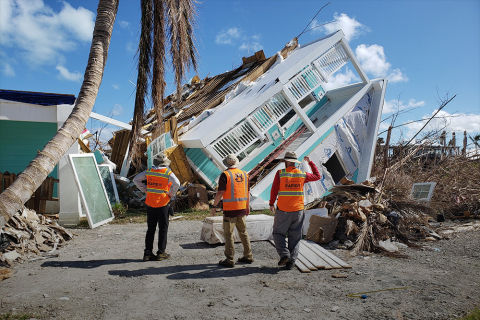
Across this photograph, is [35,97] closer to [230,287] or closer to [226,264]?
[226,264]

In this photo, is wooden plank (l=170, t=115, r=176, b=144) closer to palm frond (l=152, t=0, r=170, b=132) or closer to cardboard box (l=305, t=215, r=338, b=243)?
palm frond (l=152, t=0, r=170, b=132)

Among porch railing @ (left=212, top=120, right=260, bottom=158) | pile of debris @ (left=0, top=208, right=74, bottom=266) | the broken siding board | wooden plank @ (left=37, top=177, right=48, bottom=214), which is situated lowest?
pile of debris @ (left=0, top=208, right=74, bottom=266)

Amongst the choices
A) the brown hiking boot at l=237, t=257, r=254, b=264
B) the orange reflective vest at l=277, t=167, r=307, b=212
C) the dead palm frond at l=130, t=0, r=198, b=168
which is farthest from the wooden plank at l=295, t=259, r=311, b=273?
the dead palm frond at l=130, t=0, r=198, b=168

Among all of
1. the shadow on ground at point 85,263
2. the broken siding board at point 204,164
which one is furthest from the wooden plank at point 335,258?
the broken siding board at point 204,164

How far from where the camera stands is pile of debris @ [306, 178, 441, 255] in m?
6.47

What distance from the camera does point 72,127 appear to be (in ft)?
18.2

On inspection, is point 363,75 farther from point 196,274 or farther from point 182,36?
point 196,274

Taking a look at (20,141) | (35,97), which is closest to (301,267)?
(35,97)

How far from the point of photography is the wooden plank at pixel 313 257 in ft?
17.2

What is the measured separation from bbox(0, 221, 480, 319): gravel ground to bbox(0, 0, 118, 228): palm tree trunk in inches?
43.6

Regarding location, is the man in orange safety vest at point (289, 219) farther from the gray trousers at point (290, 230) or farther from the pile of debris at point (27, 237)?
the pile of debris at point (27, 237)

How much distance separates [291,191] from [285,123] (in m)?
6.88

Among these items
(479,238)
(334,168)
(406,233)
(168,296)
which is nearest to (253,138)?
(334,168)

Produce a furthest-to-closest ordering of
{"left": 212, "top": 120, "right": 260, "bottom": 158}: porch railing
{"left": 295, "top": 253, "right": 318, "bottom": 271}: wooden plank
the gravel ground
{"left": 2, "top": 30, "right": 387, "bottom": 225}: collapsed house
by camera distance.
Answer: {"left": 2, "top": 30, "right": 387, "bottom": 225}: collapsed house < {"left": 212, "top": 120, "right": 260, "bottom": 158}: porch railing < {"left": 295, "top": 253, "right": 318, "bottom": 271}: wooden plank < the gravel ground
